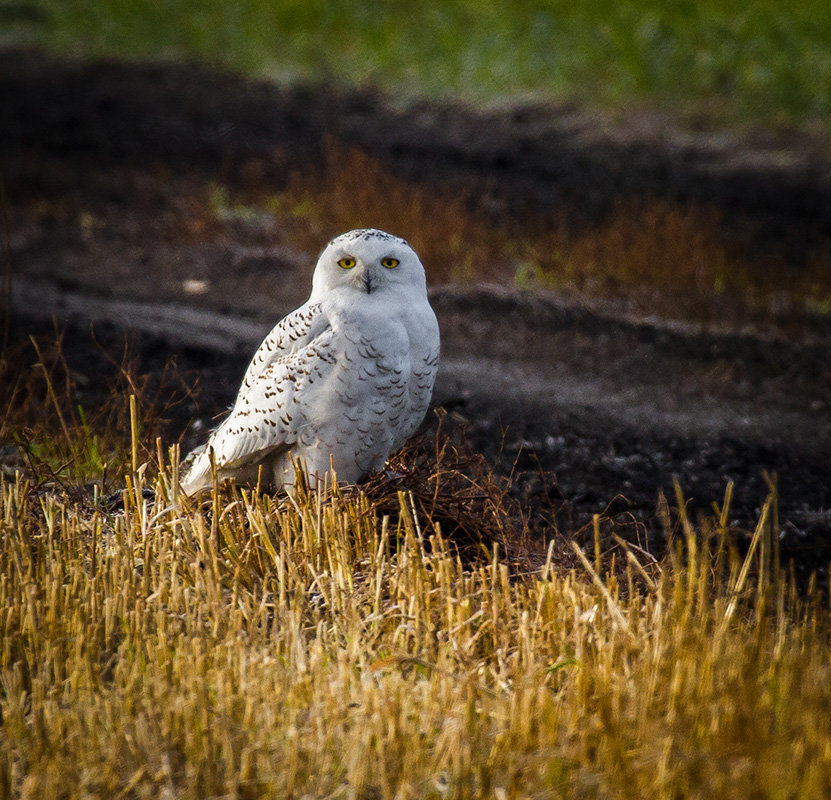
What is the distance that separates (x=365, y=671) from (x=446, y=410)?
3068 mm

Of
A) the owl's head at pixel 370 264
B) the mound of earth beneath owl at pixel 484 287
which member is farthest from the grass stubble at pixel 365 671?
the mound of earth beneath owl at pixel 484 287

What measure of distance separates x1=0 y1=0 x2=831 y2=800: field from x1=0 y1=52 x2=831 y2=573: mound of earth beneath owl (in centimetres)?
5

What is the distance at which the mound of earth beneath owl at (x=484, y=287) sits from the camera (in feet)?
18.1

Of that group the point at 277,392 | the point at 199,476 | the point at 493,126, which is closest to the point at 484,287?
the point at 199,476

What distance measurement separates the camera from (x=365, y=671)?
2.81 metres

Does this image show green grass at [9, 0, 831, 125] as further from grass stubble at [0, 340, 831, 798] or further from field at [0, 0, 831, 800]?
grass stubble at [0, 340, 831, 798]

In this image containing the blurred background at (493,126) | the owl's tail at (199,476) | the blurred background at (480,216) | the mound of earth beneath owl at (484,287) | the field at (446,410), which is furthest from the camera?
the blurred background at (493,126)

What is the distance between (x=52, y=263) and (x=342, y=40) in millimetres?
8262

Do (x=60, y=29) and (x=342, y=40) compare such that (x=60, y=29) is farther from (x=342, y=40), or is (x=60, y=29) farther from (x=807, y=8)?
(x=807, y=8)

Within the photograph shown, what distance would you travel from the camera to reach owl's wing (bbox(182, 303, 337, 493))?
12.2ft

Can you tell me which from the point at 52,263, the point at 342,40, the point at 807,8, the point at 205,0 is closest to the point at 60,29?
the point at 205,0

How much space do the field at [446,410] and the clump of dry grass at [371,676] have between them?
1 cm

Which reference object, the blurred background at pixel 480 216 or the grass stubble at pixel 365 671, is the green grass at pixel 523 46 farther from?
the grass stubble at pixel 365 671

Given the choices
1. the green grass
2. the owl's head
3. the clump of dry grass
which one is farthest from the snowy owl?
the green grass
